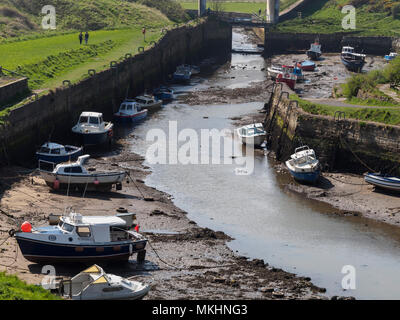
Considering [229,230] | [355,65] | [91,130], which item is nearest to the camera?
[229,230]

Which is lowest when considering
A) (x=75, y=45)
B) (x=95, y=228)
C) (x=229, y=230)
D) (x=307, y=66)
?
(x=229, y=230)

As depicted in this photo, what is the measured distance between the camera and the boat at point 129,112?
5816 centimetres

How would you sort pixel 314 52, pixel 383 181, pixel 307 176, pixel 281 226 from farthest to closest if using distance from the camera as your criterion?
pixel 314 52, pixel 307 176, pixel 383 181, pixel 281 226

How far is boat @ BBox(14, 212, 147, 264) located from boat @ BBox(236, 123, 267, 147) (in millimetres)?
21397

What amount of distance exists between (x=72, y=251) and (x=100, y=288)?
3.81 meters

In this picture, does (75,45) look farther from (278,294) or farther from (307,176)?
(278,294)

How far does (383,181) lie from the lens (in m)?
41.6

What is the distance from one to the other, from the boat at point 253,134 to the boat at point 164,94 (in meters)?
15.9

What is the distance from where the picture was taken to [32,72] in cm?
5666

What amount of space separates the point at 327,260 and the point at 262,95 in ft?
129

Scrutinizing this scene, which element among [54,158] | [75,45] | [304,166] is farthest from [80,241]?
[75,45]

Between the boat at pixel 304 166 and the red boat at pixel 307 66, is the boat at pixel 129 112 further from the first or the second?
the red boat at pixel 307 66
